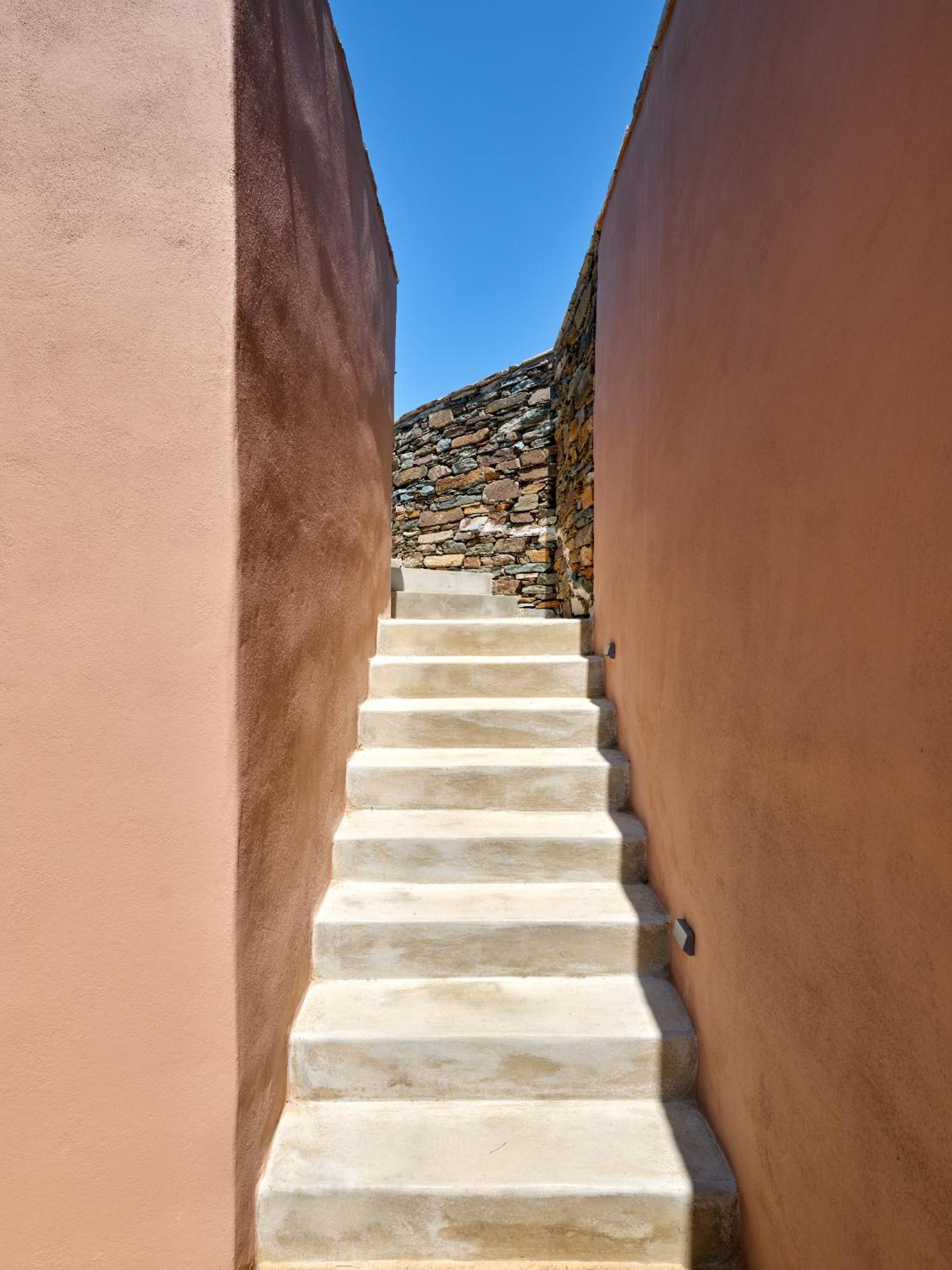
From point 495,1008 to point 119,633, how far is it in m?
1.35

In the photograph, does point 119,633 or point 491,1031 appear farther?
point 491,1031

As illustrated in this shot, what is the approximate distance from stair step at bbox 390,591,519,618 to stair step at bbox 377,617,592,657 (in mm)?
452

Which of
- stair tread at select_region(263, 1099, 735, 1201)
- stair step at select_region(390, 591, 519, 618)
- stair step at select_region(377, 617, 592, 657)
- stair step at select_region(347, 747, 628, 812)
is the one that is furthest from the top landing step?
stair tread at select_region(263, 1099, 735, 1201)

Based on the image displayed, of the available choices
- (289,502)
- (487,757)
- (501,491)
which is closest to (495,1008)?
(487,757)

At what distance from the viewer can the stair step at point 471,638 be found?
8.78 ft

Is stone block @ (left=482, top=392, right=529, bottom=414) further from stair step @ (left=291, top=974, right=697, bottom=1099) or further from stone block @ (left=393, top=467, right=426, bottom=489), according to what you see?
stair step @ (left=291, top=974, right=697, bottom=1099)

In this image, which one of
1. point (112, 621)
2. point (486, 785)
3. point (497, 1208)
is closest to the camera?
point (112, 621)

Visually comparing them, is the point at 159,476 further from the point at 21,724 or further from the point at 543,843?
the point at 543,843

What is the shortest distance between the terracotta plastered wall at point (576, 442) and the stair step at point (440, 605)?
685mm

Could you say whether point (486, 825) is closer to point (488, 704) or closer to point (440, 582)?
point (488, 704)

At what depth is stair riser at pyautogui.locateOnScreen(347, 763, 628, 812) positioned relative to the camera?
2010 millimetres

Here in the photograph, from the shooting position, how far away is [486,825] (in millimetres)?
1911

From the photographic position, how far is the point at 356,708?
2.17 m

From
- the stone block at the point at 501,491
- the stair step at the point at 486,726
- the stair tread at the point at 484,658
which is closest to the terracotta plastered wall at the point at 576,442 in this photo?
the stone block at the point at 501,491
